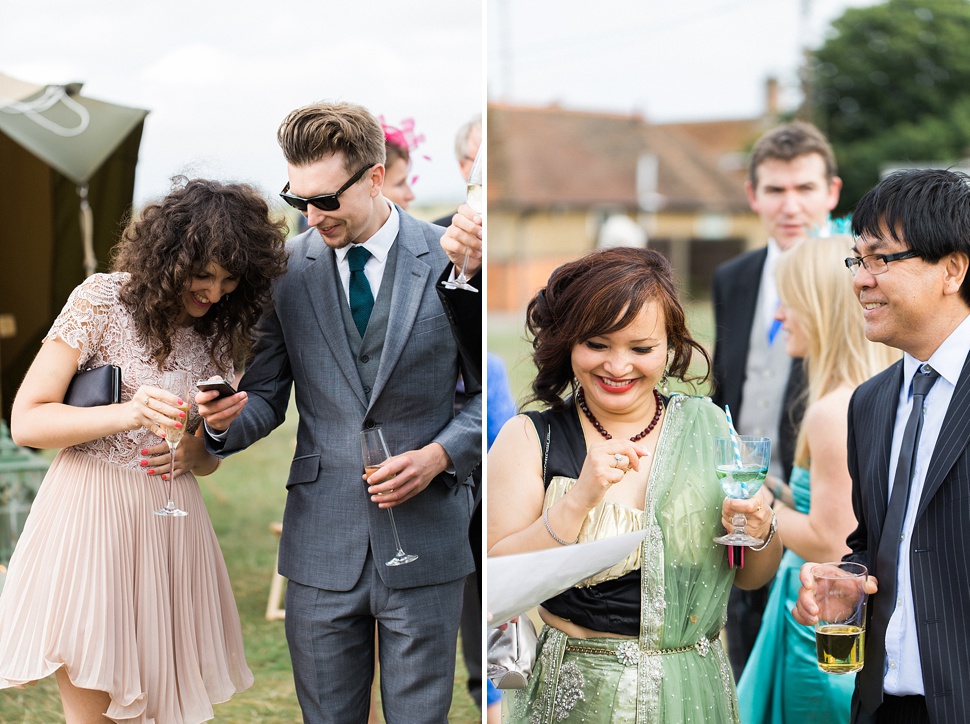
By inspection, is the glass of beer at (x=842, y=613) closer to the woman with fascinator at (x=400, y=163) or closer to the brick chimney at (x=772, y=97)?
the woman with fascinator at (x=400, y=163)

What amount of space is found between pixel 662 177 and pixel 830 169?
43011 mm

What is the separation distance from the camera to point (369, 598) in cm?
275

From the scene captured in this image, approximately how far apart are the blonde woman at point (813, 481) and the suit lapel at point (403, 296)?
133 centimetres

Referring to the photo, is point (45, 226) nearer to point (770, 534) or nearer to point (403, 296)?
point (403, 296)

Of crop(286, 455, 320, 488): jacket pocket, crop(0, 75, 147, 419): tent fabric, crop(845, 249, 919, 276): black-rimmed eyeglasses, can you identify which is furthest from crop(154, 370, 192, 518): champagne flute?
crop(0, 75, 147, 419): tent fabric

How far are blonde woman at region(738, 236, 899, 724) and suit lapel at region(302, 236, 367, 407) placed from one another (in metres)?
1.44

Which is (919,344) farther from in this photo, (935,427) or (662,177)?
(662,177)

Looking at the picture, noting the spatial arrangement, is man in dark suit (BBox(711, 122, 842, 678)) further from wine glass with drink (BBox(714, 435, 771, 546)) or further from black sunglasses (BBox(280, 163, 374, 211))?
black sunglasses (BBox(280, 163, 374, 211))

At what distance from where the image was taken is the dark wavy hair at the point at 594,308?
7.48 ft

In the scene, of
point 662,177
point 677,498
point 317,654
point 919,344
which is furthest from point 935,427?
point 662,177

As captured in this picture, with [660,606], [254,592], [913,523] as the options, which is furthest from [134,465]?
[254,592]

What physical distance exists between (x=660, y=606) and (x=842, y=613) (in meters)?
0.43

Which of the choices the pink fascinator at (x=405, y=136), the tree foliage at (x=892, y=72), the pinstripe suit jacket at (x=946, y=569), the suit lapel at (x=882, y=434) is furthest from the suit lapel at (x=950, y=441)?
the tree foliage at (x=892, y=72)

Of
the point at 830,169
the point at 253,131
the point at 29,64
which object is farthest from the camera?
the point at 29,64
